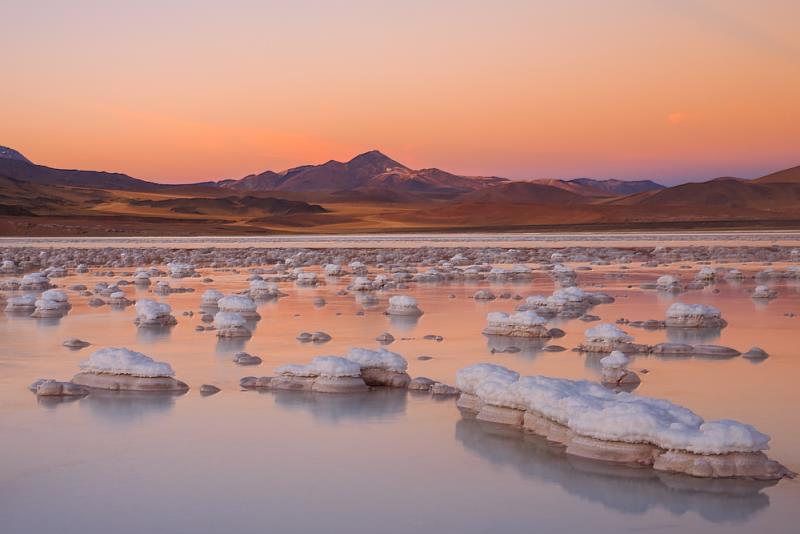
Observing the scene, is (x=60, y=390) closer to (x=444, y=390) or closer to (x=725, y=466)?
(x=444, y=390)

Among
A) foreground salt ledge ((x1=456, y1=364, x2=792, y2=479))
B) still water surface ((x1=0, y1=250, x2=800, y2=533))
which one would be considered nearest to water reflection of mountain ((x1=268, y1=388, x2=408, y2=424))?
still water surface ((x1=0, y1=250, x2=800, y2=533))

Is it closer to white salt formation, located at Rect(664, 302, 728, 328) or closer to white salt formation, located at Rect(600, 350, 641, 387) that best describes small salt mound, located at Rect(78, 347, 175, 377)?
white salt formation, located at Rect(600, 350, 641, 387)

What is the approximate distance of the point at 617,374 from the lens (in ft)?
26.4

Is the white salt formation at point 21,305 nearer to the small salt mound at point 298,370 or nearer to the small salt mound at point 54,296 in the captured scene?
the small salt mound at point 54,296

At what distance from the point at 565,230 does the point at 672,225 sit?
882cm

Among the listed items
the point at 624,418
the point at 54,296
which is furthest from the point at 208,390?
the point at 54,296

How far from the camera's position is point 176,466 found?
578 cm

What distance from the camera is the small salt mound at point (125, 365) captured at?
313 inches

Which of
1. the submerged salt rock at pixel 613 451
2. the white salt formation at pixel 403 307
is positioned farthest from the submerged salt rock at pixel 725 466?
the white salt formation at pixel 403 307

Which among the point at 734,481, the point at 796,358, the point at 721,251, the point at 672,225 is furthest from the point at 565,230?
the point at 734,481

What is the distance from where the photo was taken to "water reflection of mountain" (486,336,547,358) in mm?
9810

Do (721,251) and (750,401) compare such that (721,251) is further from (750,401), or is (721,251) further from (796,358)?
(750,401)

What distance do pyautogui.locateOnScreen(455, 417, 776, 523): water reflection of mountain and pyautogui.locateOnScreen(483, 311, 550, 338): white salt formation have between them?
188 inches

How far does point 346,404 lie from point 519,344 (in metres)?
3.51
